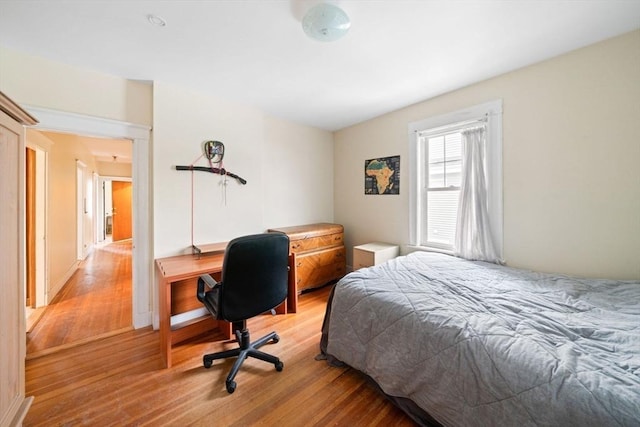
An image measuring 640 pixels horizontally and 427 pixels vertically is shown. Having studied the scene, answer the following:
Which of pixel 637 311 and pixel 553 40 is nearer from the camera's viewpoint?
pixel 637 311

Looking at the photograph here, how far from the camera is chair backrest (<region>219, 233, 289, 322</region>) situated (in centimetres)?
166

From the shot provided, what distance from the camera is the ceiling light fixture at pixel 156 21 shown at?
5.32 ft

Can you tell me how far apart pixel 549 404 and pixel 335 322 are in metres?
1.25

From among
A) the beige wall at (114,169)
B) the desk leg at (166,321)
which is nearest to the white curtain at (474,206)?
the desk leg at (166,321)

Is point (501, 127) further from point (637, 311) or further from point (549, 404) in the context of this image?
point (549, 404)

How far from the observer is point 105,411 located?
4.99ft

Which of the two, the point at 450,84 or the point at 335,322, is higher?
the point at 450,84

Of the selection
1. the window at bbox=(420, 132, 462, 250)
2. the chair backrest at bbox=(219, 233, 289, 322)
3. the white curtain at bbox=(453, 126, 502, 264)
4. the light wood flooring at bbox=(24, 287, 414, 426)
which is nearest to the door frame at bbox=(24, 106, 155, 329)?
the light wood flooring at bbox=(24, 287, 414, 426)

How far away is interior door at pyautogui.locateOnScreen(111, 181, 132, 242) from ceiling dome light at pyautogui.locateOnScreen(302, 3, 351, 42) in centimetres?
926

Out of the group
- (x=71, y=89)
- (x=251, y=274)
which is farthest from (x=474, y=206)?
(x=71, y=89)

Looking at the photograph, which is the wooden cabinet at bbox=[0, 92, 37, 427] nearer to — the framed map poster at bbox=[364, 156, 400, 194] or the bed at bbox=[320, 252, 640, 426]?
the bed at bbox=[320, 252, 640, 426]

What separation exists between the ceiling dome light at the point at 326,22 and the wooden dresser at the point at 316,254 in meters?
2.17

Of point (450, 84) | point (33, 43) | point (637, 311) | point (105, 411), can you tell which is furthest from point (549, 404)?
point (33, 43)

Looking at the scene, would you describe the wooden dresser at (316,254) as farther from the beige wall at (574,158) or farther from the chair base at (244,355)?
the beige wall at (574,158)
